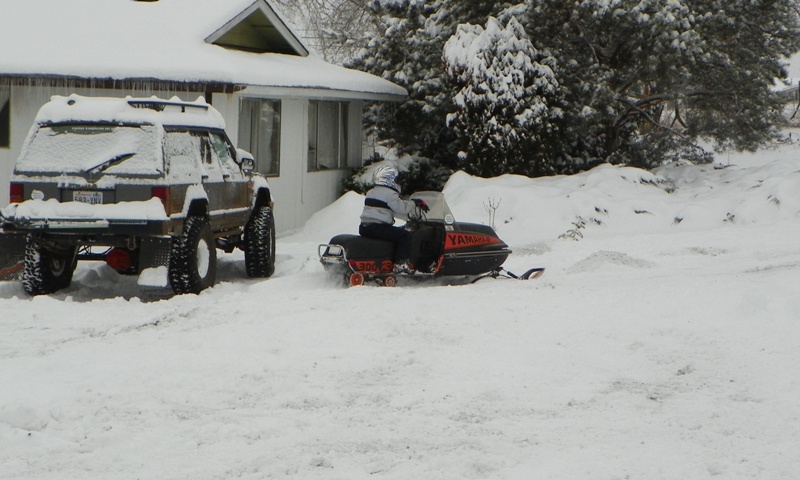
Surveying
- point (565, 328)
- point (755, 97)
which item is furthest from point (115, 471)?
point (755, 97)

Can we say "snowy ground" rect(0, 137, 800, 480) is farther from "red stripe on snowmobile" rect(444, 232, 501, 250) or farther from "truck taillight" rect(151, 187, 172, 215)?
"truck taillight" rect(151, 187, 172, 215)

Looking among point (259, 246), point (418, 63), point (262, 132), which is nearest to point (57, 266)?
point (259, 246)

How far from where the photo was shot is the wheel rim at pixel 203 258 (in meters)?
11.3

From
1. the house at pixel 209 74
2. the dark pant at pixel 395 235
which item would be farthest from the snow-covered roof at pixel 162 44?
the dark pant at pixel 395 235

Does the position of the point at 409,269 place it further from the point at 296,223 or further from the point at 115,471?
the point at 296,223

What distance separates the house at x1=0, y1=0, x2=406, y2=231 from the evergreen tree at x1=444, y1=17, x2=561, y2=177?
183 centimetres

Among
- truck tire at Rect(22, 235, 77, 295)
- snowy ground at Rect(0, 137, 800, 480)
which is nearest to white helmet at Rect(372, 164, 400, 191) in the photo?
snowy ground at Rect(0, 137, 800, 480)

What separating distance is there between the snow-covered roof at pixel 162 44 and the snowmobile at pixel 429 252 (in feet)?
17.3

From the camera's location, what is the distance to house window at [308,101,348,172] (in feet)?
65.0

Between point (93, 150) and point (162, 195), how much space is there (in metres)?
0.87

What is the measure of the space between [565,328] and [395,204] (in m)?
3.28

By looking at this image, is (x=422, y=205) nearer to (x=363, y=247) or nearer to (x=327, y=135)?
(x=363, y=247)

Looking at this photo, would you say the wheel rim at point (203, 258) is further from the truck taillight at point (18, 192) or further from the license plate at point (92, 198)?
the truck taillight at point (18, 192)

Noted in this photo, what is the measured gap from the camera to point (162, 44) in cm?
1666
